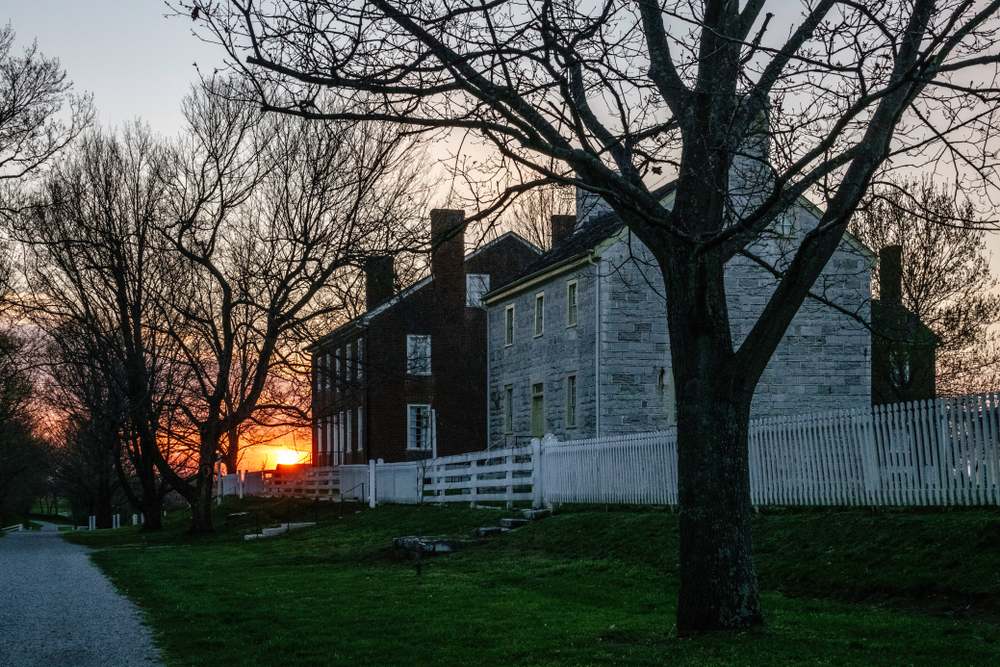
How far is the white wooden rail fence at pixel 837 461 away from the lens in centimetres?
1355

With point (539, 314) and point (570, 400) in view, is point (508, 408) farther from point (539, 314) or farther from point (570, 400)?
point (570, 400)

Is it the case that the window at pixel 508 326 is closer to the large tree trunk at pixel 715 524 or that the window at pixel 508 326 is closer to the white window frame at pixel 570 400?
the white window frame at pixel 570 400

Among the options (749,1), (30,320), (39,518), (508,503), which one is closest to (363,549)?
(508,503)

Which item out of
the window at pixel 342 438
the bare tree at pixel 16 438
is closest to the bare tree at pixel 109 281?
the bare tree at pixel 16 438

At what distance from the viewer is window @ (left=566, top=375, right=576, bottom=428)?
3017 centimetres

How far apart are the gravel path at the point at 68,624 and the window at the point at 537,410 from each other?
15.8 m

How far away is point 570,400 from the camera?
Answer: 30312 mm

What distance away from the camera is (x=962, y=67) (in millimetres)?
8688

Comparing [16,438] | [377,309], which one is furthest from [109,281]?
[16,438]

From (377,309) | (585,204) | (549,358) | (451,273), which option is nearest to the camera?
(585,204)

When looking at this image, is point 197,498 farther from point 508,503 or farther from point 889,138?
point 889,138

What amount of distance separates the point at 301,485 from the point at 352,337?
20.7 feet

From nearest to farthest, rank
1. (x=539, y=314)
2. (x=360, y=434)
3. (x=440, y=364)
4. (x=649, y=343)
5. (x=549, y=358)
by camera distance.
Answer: (x=649, y=343) < (x=549, y=358) < (x=539, y=314) < (x=440, y=364) < (x=360, y=434)

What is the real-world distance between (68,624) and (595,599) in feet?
18.6
